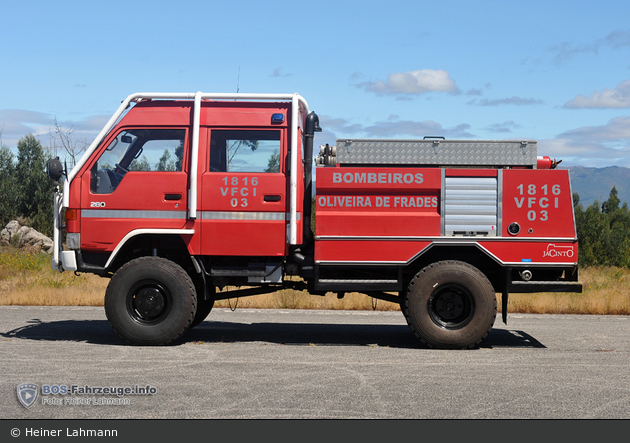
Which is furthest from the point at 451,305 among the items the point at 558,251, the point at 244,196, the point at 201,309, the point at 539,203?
the point at 201,309

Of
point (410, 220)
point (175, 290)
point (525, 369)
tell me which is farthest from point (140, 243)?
point (525, 369)

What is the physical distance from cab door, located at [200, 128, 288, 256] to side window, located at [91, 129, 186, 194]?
1.64 feet

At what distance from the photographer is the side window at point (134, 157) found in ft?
27.7

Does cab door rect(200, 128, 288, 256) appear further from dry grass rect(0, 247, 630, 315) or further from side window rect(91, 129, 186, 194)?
dry grass rect(0, 247, 630, 315)

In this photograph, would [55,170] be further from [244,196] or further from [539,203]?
[539,203]

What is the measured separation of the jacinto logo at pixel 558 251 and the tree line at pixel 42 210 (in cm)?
1695

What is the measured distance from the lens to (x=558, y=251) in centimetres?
819

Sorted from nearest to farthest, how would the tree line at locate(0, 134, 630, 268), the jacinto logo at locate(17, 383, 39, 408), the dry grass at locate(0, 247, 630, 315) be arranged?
the jacinto logo at locate(17, 383, 39, 408)
the dry grass at locate(0, 247, 630, 315)
the tree line at locate(0, 134, 630, 268)

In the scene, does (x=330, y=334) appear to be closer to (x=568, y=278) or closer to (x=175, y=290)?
(x=175, y=290)

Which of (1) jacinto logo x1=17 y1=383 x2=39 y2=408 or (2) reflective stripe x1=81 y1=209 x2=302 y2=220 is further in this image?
(2) reflective stripe x1=81 y1=209 x2=302 y2=220

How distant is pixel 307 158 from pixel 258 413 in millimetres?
4296

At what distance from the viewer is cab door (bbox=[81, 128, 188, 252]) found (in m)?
8.33

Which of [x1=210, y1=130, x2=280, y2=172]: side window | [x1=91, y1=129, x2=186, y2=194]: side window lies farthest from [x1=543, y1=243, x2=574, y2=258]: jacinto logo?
[x1=91, y1=129, x2=186, y2=194]: side window

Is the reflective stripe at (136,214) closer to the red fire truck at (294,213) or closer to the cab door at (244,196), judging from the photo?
the red fire truck at (294,213)
